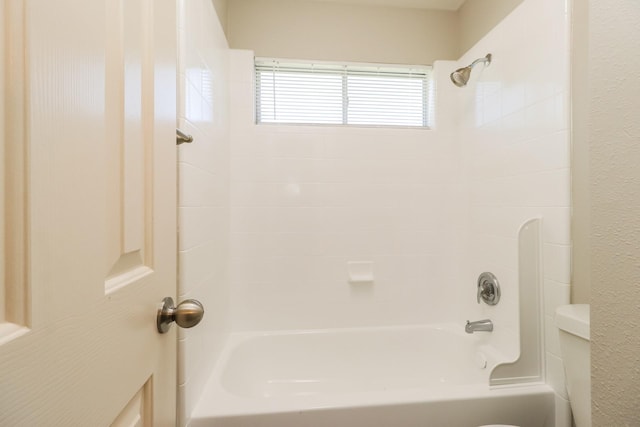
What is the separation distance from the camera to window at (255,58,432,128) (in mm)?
1943

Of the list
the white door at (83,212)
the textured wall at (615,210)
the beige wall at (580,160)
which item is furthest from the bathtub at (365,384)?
the textured wall at (615,210)

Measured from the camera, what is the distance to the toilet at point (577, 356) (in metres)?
0.94

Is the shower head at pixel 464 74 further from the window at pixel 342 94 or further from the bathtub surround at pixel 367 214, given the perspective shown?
the window at pixel 342 94

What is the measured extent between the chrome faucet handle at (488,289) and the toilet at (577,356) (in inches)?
20.7

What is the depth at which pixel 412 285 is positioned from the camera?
76.7 inches

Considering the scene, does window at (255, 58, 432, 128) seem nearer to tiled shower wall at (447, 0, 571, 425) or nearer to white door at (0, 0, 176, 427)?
tiled shower wall at (447, 0, 571, 425)

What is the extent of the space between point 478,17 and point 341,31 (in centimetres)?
82

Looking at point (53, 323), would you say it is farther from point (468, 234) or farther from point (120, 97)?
point (468, 234)

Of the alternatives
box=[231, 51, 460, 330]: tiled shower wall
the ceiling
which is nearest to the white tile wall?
box=[231, 51, 460, 330]: tiled shower wall

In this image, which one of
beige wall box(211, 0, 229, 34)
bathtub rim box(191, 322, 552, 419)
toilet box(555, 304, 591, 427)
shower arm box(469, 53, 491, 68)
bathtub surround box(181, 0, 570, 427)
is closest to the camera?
toilet box(555, 304, 591, 427)

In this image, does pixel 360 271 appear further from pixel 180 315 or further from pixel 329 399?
pixel 180 315

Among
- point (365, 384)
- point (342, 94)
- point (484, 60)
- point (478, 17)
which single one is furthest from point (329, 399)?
point (478, 17)

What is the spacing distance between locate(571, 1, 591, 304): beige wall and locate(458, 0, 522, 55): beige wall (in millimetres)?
445

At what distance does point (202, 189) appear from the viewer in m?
1.25
